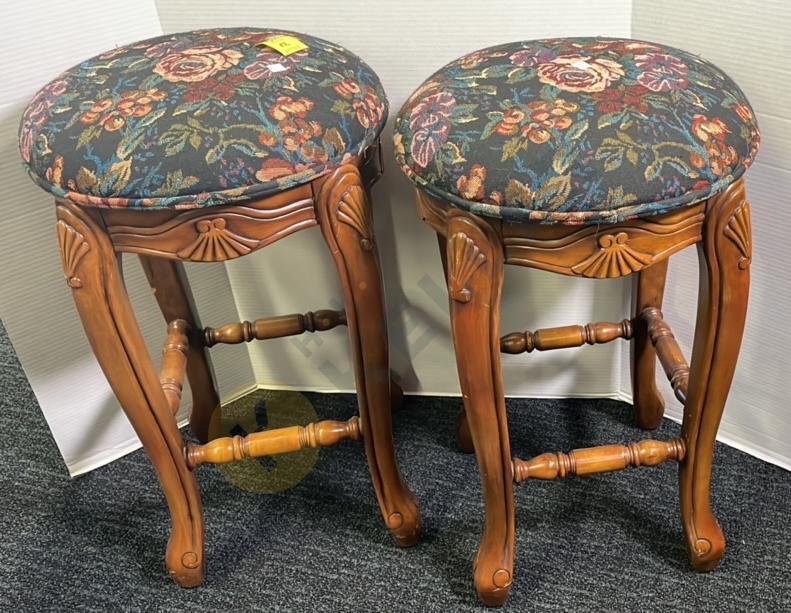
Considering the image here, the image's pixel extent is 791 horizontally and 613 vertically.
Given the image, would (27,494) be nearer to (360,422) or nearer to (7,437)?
(7,437)

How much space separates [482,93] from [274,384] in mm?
731

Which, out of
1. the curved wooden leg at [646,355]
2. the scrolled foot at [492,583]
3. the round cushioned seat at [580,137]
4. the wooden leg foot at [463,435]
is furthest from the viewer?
the wooden leg foot at [463,435]

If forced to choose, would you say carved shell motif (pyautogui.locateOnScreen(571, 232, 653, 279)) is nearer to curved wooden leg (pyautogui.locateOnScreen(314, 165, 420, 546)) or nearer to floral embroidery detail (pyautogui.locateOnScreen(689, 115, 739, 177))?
floral embroidery detail (pyautogui.locateOnScreen(689, 115, 739, 177))

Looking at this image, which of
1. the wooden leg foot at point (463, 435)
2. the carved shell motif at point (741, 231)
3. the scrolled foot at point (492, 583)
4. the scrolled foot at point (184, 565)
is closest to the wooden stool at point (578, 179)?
the carved shell motif at point (741, 231)

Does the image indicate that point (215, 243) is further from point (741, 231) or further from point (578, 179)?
point (741, 231)

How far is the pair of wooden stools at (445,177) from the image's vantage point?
28.8 inches

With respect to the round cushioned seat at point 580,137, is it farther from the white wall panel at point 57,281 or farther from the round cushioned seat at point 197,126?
the white wall panel at point 57,281

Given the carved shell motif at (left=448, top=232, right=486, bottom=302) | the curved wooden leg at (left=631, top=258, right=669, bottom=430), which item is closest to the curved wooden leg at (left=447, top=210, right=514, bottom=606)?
the carved shell motif at (left=448, top=232, right=486, bottom=302)

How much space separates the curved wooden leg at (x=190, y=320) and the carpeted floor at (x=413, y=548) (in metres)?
0.10

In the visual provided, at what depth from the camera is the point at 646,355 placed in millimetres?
1172

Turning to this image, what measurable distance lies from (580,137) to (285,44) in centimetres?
35

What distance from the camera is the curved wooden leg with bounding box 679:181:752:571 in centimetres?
78

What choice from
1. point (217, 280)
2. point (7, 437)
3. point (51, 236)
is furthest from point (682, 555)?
point (7, 437)

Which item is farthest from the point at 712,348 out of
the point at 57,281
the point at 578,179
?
the point at 57,281
